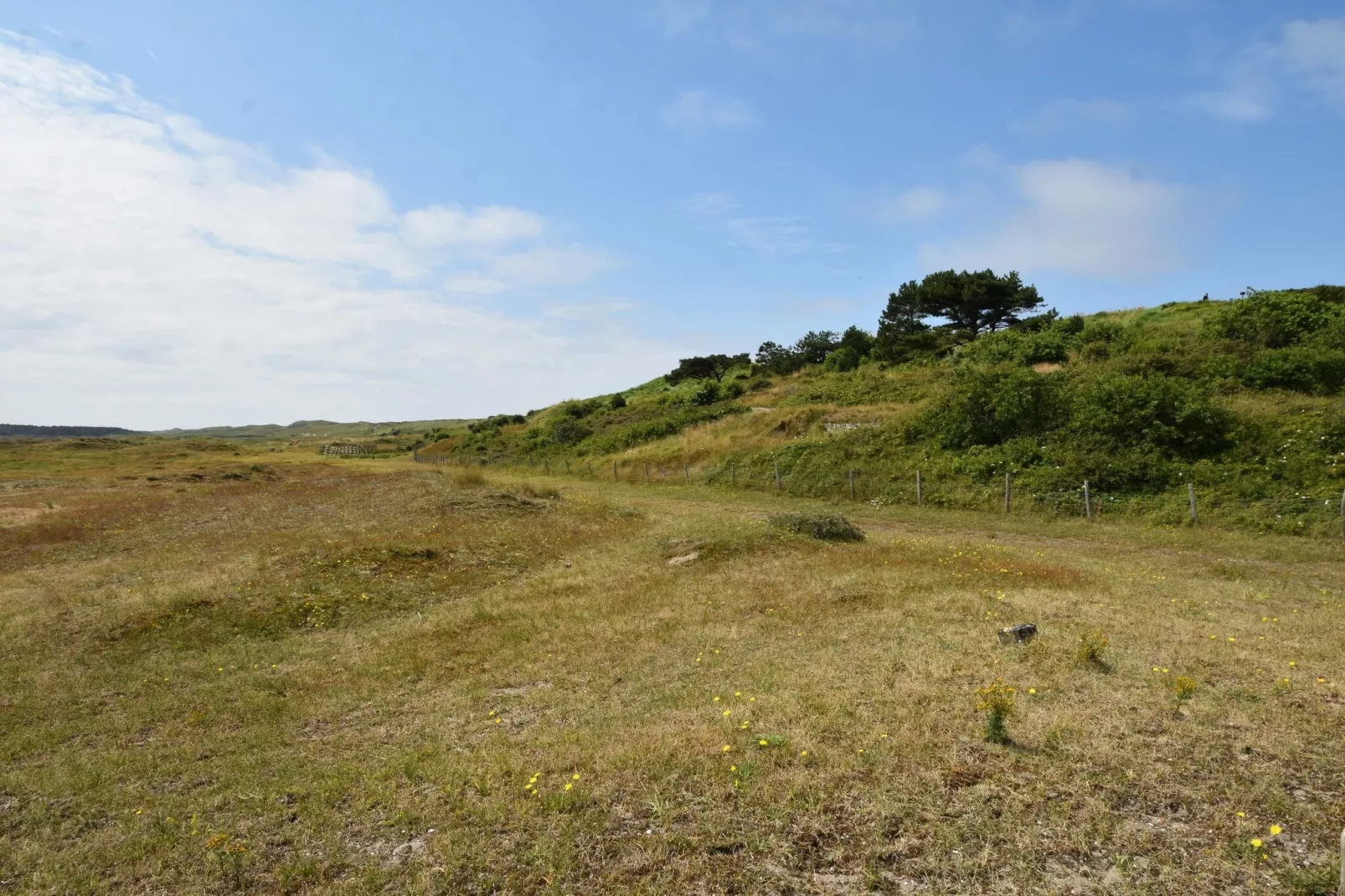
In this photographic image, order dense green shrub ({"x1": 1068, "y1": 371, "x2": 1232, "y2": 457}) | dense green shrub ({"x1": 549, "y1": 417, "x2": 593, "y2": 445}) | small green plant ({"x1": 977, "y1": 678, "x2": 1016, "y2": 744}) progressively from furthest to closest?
dense green shrub ({"x1": 549, "y1": 417, "x2": 593, "y2": 445}) → dense green shrub ({"x1": 1068, "y1": 371, "x2": 1232, "y2": 457}) → small green plant ({"x1": 977, "y1": 678, "x2": 1016, "y2": 744})

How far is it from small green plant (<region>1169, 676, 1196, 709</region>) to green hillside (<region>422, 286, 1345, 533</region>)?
14437mm

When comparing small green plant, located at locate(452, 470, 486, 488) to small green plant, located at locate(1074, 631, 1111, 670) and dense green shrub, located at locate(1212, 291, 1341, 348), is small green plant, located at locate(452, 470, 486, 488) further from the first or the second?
dense green shrub, located at locate(1212, 291, 1341, 348)

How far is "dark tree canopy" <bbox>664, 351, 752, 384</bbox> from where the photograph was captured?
80.8 m

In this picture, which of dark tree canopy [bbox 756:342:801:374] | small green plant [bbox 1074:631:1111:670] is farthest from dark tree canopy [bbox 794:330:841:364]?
small green plant [bbox 1074:631:1111:670]

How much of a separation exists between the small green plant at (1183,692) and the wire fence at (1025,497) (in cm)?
1426

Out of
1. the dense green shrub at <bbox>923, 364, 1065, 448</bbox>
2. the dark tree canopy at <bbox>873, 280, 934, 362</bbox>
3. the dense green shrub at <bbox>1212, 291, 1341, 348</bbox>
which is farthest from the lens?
the dark tree canopy at <bbox>873, 280, 934, 362</bbox>

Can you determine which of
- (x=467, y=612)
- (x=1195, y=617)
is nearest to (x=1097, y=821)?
(x=1195, y=617)

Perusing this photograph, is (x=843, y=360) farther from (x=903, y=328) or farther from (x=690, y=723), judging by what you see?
(x=690, y=723)

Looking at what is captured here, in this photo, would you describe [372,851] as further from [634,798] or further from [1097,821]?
[1097,821]

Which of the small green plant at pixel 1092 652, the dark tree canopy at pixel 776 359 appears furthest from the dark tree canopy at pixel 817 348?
the small green plant at pixel 1092 652

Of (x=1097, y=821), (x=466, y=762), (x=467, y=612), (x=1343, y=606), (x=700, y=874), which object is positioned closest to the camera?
(x=700, y=874)

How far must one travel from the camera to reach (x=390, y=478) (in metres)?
45.2

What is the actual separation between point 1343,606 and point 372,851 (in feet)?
50.2

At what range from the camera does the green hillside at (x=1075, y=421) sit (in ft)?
72.2
